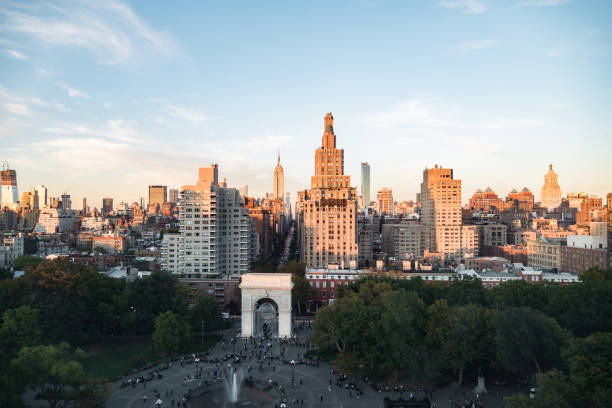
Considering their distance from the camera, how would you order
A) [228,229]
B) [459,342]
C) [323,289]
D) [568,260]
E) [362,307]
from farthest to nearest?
[568,260] < [228,229] < [323,289] < [362,307] < [459,342]

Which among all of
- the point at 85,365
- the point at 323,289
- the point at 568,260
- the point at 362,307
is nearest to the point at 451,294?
the point at 362,307

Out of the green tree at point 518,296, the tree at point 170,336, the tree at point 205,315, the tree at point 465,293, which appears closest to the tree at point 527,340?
the green tree at point 518,296

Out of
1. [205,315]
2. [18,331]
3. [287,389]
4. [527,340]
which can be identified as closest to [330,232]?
[205,315]

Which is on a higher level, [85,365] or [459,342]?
[459,342]

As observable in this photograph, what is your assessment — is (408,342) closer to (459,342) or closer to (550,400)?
(459,342)

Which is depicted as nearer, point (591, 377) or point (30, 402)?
point (591, 377)

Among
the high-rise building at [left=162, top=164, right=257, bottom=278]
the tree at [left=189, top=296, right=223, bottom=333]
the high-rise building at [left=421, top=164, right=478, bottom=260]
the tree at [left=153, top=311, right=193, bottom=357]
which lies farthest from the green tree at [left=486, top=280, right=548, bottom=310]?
the high-rise building at [left=421, top=164, right=478, bottom=260]

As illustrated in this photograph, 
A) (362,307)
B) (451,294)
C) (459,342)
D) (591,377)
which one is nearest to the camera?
(591,377)
